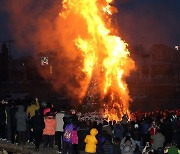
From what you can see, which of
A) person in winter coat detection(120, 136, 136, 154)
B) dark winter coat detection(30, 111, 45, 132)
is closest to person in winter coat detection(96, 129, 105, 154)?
person in winter coat detection(120, 136, 136, 154)

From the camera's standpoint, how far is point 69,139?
14055 mm

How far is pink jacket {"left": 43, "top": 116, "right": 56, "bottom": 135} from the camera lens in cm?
1527

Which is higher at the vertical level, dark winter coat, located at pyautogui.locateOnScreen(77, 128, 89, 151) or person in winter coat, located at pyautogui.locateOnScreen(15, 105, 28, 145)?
person in winter coat, located at pyautogui.locateOnScreen(15, 105, 28, 145)

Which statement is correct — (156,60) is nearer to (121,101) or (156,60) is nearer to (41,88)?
(41,88)

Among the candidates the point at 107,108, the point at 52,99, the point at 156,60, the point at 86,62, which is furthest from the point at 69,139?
the point at 156,60

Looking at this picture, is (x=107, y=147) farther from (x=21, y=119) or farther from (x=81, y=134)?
(x=21, y=119)

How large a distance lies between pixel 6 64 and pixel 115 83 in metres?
37.0

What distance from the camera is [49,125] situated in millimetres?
15281

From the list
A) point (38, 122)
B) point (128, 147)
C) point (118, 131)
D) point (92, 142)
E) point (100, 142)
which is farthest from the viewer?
point (118, 131)

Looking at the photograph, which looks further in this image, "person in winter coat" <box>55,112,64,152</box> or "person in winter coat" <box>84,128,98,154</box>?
"person in winter coat" <box>55,112,64,152</box>

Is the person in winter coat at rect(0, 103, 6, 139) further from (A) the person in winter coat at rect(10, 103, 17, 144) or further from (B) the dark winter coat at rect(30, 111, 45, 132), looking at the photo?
(B) the dark winter coat at rect(30, 111, 45, 132)

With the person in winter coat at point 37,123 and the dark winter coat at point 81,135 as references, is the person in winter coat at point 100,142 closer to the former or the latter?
the dark winter coat at point 81,135

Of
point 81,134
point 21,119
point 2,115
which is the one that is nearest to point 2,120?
point 2,115

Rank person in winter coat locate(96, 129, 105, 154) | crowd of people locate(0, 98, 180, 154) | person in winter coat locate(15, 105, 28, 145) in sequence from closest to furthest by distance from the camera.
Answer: person in winter coat locate(96, 129, 105, 154) < crowd of people locate(0, 98, 180, 154) < person in winter coat locate(15, 105, 28, 145)
